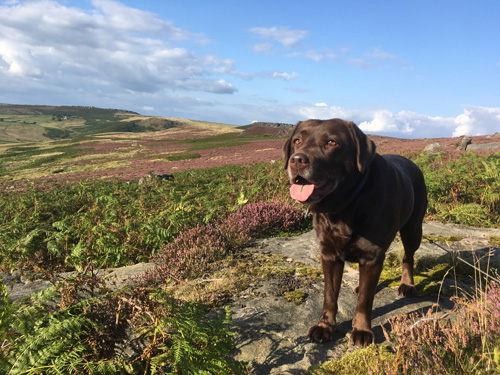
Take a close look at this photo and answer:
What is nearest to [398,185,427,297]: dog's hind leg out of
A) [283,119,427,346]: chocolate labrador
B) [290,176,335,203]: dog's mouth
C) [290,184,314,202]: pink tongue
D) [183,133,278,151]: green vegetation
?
[283,119,427,346]: chocolate labrador

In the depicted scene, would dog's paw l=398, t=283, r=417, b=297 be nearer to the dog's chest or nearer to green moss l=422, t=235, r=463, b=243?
the dog's chest

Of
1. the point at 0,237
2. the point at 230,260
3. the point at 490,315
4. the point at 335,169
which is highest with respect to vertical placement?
the point at 335,169

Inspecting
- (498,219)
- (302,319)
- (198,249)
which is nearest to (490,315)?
(302,319)

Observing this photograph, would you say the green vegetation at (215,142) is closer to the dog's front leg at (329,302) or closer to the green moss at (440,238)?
the green moss at (440,238)

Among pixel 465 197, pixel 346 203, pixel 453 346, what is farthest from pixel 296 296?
pixel 465 197

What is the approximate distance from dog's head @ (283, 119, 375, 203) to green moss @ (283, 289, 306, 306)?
138 cm

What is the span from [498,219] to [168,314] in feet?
25.9

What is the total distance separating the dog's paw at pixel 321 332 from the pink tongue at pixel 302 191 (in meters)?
1.25

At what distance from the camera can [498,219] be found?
7.02 meters

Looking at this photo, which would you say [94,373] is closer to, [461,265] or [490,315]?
[490,315]

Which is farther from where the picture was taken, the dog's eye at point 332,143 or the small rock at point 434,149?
the small rock at point 434,149

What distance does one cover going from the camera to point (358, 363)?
8.20ft

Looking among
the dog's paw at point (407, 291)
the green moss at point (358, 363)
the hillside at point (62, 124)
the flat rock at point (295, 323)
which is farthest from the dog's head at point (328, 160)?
the hillside at point (62, 124)

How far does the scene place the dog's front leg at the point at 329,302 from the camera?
9.55 feet
